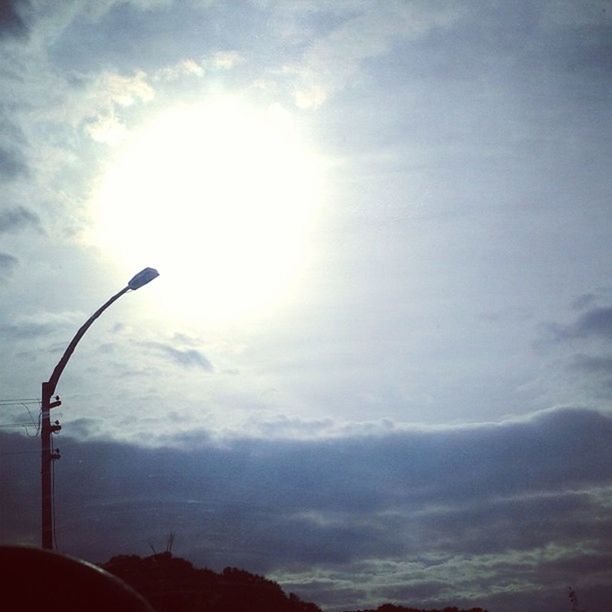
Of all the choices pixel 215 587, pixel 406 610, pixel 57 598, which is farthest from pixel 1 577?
pixel 406 610

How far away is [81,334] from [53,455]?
3.43 meters

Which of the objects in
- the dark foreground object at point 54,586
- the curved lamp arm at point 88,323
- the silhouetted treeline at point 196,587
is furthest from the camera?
the curved lamp arm at point 88,323

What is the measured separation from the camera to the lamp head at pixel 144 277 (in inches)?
650

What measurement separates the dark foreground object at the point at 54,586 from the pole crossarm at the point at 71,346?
38.0 feet

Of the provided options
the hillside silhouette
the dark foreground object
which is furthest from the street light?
the dark foreground object

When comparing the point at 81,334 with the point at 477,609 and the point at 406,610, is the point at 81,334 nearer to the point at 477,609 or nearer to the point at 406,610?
the point at 406,610

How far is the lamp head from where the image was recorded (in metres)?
16.5

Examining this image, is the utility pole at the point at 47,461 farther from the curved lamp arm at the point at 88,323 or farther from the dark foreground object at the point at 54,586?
the dark foreground object at the point at 54,586

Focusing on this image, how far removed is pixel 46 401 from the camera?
51.7ft

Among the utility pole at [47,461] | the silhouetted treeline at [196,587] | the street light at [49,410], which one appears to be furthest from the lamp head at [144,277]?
the silhouetted treeline at [196,587]

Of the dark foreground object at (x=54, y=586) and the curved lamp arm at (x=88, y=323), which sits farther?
the curved lamp arm at (x=88, y=323)

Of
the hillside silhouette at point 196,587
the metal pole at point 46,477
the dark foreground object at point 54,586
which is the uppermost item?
the metal pole at point 46,477

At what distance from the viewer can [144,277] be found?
16531mm

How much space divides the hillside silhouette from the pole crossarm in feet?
16.3
